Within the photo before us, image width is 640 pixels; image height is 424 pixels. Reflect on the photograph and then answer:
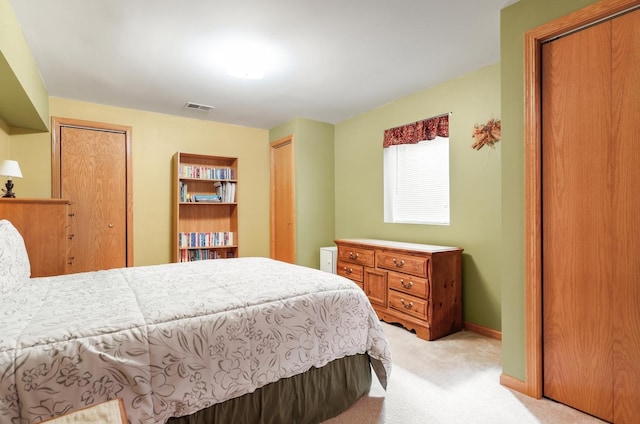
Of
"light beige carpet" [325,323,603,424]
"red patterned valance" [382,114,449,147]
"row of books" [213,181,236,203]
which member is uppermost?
"red patterned valance" [382,114,449,147]

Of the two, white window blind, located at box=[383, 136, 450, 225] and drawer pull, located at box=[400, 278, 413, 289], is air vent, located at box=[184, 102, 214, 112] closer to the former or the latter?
white window blind, located at box=[383, 136, 450, 225]

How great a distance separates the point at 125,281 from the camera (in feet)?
6.58

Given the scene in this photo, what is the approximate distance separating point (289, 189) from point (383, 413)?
130 inches

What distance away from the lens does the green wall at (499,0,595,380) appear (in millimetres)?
2002

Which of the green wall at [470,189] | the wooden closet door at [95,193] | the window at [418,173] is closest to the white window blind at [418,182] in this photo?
the window at [418,173]

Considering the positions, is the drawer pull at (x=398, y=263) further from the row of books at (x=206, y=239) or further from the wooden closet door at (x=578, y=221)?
the row of books at (x=206, y=239)

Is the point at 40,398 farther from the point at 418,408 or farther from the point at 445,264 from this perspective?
the point at 445,264

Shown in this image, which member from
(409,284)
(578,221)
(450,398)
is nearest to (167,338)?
(450,398)

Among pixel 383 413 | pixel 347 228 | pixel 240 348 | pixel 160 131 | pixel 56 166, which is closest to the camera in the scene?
pixel 240 348

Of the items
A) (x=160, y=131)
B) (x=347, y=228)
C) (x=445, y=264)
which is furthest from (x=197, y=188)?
(x=445, y=264)

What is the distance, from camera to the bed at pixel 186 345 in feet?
3.61

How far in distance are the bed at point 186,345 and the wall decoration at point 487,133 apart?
2013mm

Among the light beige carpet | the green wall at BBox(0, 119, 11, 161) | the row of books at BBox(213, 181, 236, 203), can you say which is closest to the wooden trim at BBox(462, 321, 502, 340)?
the light beige carpet

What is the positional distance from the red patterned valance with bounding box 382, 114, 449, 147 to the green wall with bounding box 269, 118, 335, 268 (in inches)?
42.0
